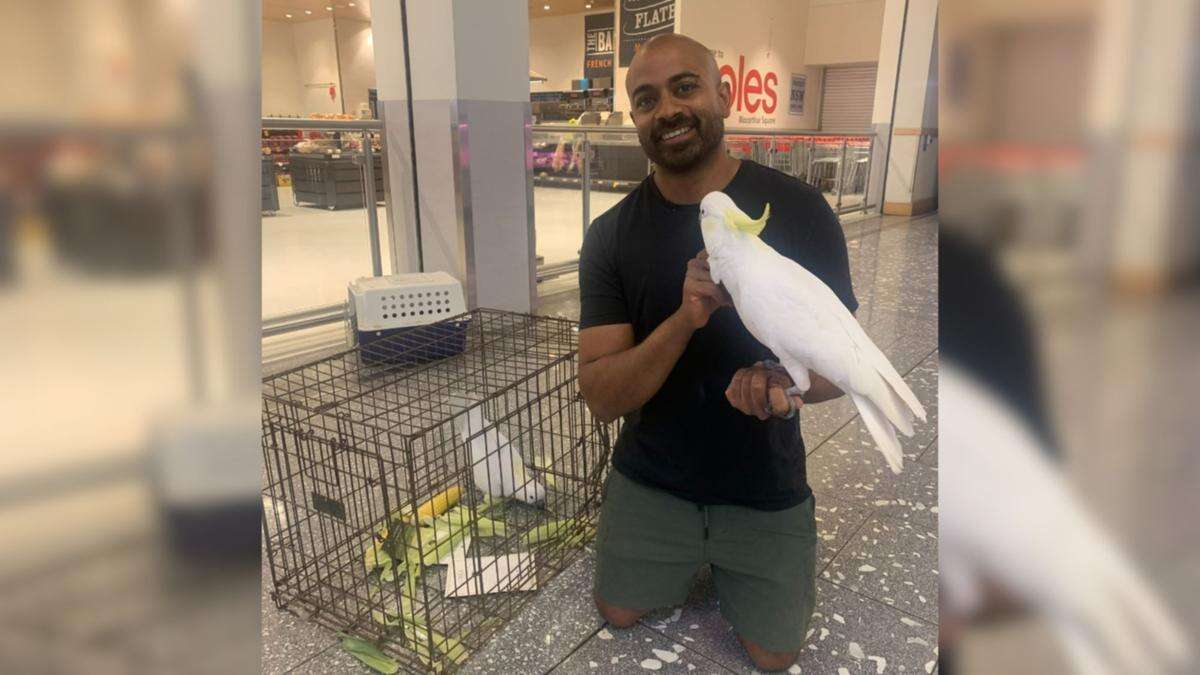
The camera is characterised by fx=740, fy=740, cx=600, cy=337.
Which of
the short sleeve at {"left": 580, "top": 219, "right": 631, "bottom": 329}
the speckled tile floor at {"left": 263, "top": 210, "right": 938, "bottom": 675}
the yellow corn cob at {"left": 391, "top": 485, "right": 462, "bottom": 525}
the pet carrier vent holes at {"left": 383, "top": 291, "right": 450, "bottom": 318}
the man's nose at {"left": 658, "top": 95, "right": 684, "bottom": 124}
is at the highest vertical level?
the man's nose at {"left": 658, "top": 95, "right": 684, "bottom": 124}

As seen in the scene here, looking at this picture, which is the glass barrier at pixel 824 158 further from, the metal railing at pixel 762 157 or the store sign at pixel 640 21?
the store sign at pixel 640 21

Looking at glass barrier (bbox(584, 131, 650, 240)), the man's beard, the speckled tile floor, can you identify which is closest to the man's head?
the man's beard

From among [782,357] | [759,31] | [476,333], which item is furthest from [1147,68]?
[759,31]

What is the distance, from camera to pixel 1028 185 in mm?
195

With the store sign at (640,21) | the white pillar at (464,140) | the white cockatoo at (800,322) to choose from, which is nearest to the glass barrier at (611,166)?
the white pillar at (464,140)

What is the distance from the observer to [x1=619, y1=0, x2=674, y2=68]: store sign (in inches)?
436

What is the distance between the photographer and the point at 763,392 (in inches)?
42.2

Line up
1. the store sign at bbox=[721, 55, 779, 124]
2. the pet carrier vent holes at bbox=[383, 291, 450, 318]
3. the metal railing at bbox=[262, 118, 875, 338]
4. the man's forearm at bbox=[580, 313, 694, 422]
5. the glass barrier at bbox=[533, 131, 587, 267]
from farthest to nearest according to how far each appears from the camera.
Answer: the store sign at bbox=[721, 55, 779, 124] → the glass barrier at bbox=[533, 131, 587, 267] → the metal railing at bbox=[262, 118, 875, 338] → the pet carrier vent holes at bbox=[383, 291, 450, 318] → the man's forearm at bbox=[580, 313, 694, 422]

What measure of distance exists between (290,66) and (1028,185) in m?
17.8

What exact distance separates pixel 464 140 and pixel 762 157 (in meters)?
3.90

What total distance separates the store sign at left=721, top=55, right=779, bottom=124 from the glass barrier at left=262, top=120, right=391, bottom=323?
8.13 metres

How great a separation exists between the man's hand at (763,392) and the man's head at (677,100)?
504 millimetres

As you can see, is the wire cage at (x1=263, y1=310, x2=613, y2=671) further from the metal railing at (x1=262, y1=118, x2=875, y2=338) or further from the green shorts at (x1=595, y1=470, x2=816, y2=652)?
the metal railing at (x1=262, y1=118, x2=875, y2=338)

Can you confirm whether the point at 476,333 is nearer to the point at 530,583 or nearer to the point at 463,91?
the point at 463,91
